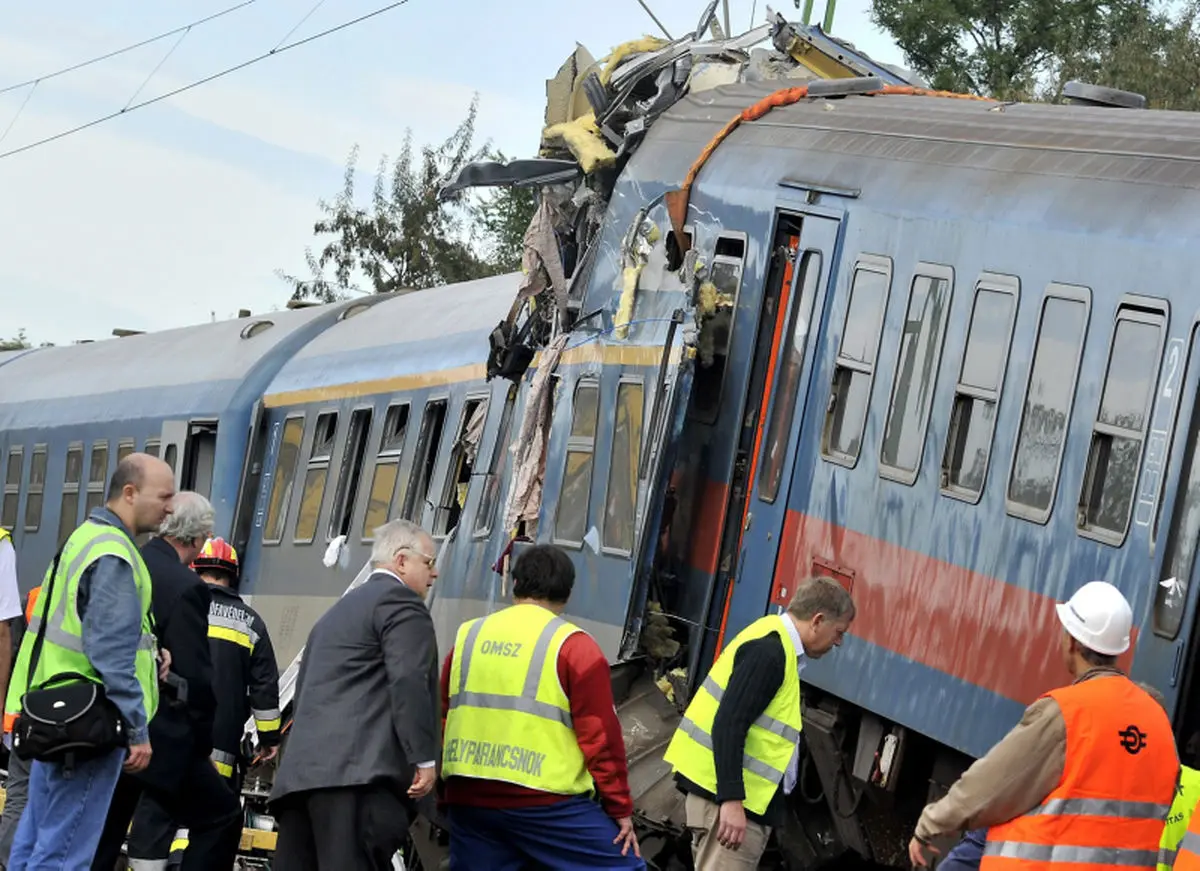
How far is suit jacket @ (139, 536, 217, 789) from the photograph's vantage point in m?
9.80

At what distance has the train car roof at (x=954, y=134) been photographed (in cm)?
899

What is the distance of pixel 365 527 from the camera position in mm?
17312

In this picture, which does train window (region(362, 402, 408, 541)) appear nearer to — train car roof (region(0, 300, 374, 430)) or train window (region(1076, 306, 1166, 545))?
train car roof (region(0, 300, 374, 430))

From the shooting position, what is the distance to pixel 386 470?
56.2 ft

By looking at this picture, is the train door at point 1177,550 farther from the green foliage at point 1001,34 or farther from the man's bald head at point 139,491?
the green foliage at point 1001,34

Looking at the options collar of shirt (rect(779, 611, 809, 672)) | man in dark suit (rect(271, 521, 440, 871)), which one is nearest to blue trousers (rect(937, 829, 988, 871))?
collar of shirt (rect(779, 611, 809, 672))

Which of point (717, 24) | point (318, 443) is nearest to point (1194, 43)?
point (318, 443)

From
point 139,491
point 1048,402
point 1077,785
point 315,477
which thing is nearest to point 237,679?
point 139,491

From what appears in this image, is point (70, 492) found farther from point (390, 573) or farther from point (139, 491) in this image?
point (390, 573)

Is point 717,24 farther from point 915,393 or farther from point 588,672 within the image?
point 588,672

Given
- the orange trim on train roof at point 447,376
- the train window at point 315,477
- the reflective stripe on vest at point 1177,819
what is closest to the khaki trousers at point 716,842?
the reflective stripe on vest at point 1177,819

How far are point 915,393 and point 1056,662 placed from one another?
154cm

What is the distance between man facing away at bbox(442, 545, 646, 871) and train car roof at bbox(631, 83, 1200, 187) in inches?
109

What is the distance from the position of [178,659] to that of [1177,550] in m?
4.44
